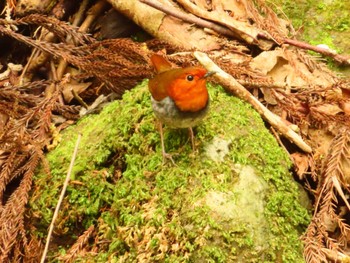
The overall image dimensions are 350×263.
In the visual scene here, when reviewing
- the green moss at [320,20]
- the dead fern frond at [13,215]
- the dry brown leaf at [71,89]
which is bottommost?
the green moss at [320,20]

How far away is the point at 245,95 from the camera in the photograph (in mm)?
3188

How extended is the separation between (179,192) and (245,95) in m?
0.94

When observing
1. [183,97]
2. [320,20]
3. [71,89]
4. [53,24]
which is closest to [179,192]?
[183,97]

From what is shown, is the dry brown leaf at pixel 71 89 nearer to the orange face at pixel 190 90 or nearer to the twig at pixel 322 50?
the orange face at pixel 190 90

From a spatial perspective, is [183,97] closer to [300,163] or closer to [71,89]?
[300,163]

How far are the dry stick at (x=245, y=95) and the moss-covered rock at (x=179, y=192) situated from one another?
6 cm

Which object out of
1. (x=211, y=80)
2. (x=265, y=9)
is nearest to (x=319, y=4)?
(x=265, y=9)

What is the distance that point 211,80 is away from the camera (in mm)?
3256

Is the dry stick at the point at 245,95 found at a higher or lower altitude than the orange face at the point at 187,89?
lower

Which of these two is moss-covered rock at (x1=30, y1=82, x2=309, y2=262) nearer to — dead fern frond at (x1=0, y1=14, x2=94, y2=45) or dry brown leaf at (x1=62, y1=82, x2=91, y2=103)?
dry brown leaf at (x1=62, y1=82, x2=91, y2=103)

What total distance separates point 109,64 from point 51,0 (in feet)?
3.12

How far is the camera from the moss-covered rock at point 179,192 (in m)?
2.49

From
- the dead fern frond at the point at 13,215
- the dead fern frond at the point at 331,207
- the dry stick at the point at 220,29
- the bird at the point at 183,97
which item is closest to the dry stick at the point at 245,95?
the dead fern frond at the point at 331,207

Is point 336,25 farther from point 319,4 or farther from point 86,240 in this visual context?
point 86,240
